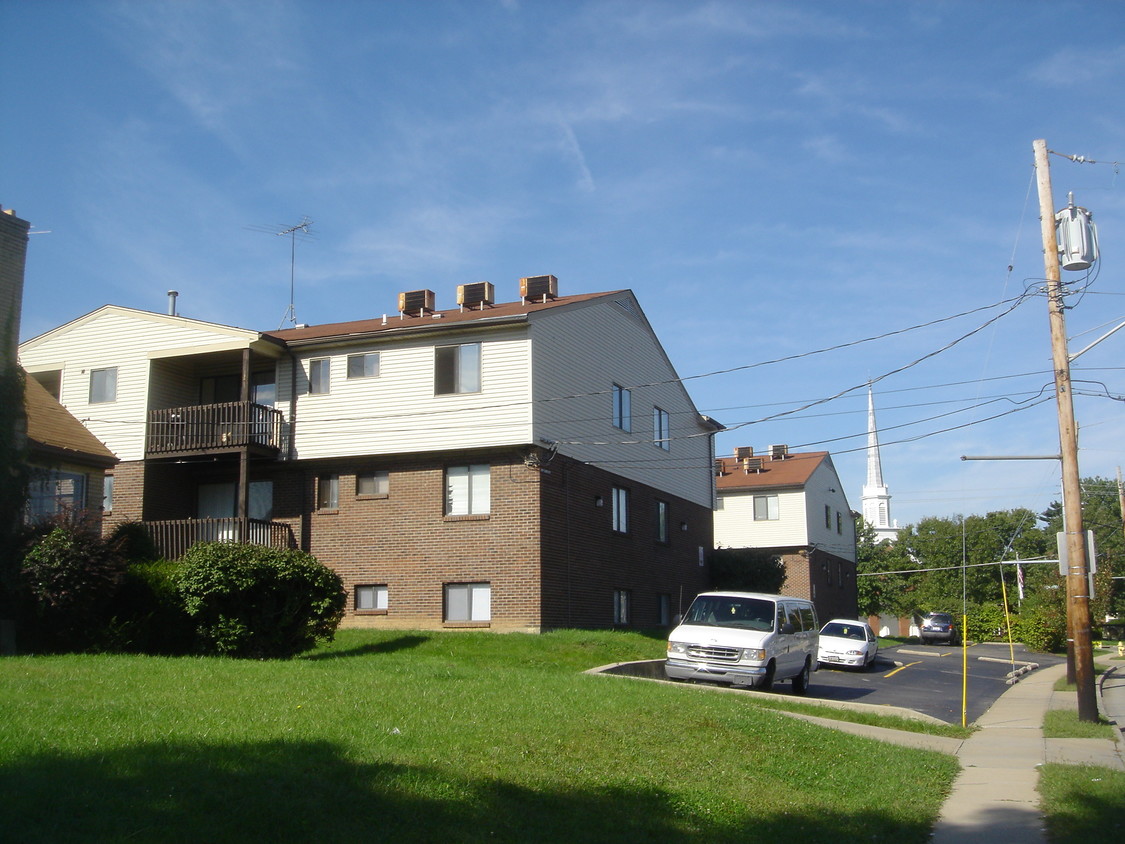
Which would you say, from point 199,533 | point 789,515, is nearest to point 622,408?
point 199,533

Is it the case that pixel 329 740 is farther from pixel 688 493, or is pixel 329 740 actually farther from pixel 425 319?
pixel 688 493

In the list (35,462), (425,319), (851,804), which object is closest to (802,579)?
(425,319)

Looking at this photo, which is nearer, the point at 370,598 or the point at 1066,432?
the point at 1066,432

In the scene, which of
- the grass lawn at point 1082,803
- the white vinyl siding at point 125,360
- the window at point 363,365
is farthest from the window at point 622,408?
the grass lawn at point 1082,803

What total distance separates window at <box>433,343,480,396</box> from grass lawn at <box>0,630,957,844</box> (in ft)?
39.3

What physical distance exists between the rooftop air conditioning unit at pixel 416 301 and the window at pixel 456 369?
4672 millimetres

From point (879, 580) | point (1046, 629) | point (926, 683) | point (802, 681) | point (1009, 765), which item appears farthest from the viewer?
point (879, 580)

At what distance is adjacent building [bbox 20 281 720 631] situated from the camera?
24875mm

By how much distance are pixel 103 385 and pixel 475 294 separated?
10.0 meters

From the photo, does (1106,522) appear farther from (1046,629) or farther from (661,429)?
(661,429)

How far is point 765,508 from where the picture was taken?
47531 millimetres

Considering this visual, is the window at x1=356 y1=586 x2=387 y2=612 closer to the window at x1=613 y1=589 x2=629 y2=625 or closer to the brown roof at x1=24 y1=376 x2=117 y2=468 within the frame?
the window at x1=613 y1=589 x2=629 y2=625

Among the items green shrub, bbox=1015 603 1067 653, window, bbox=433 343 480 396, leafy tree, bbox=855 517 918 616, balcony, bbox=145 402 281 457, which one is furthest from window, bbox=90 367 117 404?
leafy tree, bbox=855 517 918 616

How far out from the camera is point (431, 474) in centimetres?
2545
